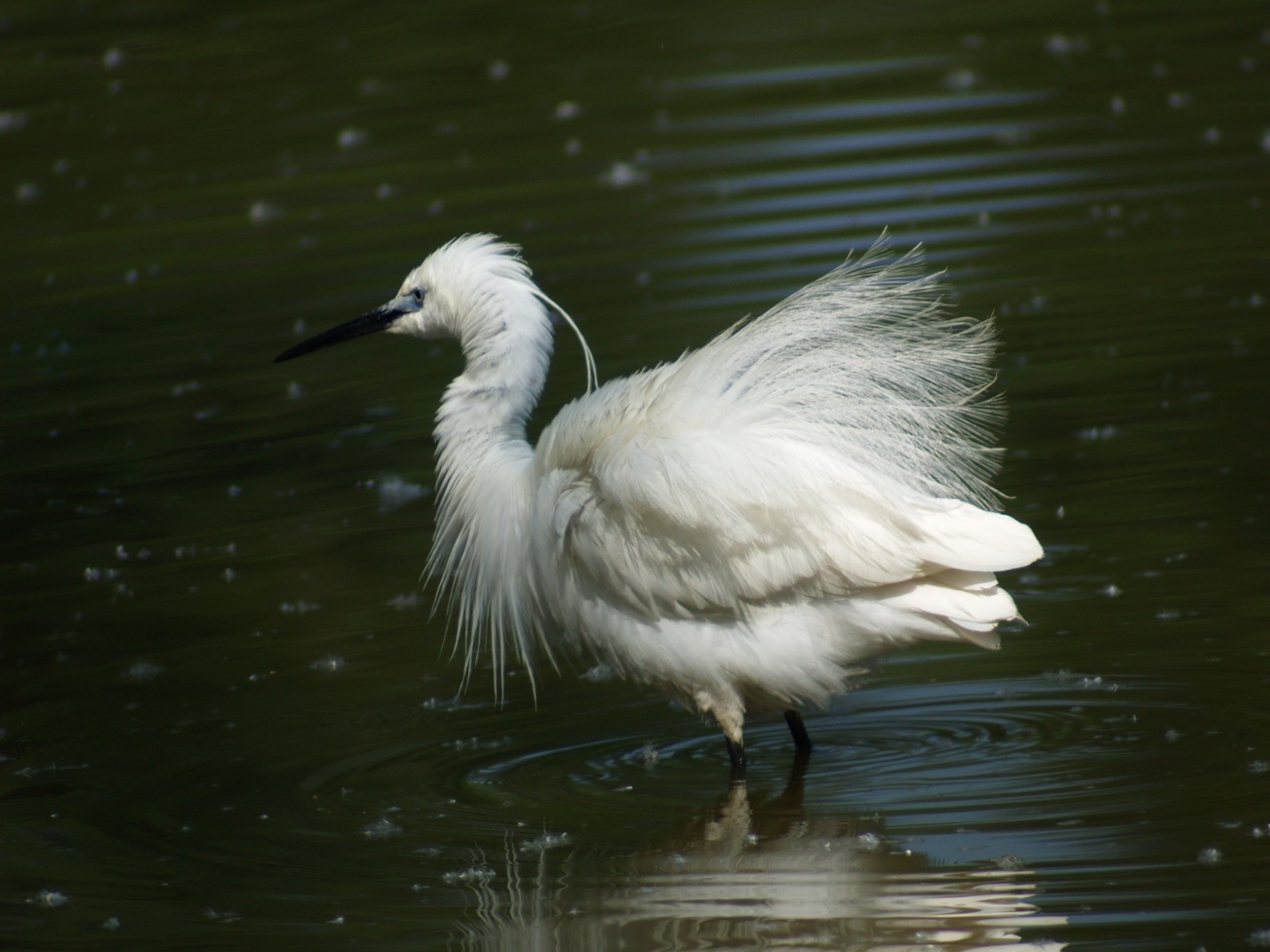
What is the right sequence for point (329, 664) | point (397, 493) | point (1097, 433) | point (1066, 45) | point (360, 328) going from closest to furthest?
point (360, 328) → point (329, 664) → point (1097, 433) → point (397, 493) → point (1066, 45)

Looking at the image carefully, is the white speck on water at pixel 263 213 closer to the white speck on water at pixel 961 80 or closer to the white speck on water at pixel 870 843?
the white speck on water at pixel 961 80

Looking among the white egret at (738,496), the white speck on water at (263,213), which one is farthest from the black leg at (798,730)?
the white speck on water at (263,213)

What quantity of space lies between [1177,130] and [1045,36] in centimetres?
256

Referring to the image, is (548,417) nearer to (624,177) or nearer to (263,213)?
(624,177)

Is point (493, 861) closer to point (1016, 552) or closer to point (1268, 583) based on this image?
point (1016, 552)

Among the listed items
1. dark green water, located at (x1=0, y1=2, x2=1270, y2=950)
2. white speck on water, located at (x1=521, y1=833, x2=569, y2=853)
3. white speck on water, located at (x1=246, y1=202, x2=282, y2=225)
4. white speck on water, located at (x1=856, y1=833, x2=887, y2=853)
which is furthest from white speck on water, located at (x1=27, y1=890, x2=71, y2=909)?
white speck on water, located at (x1=246, y1=202, x2=282, y2=225)

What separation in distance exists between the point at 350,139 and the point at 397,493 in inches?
249

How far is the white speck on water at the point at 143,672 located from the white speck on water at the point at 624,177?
658 centimetres

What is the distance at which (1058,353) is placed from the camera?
8430mm

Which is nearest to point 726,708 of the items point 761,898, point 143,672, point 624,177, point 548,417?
point 761,898

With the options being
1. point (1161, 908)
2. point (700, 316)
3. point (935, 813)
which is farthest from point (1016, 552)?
point (700, 316)

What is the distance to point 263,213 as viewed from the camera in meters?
12.4

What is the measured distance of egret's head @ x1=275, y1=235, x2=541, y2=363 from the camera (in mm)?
5457

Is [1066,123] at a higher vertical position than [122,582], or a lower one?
higher
